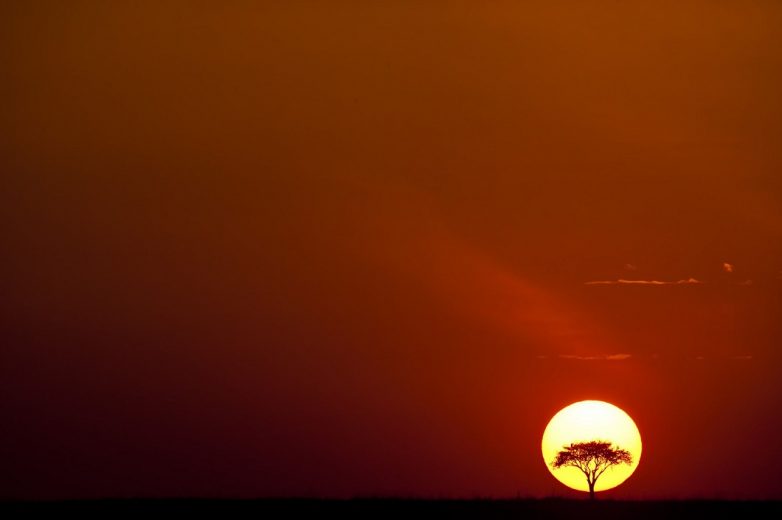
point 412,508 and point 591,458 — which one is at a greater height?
point 591,458

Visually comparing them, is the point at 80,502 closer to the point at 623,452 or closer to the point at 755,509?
the point at 623,452

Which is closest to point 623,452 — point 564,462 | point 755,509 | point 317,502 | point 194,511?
point 564,462

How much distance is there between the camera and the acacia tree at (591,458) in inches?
1283

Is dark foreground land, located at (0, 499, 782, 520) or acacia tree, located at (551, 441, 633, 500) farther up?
acacia tree, located at (551, 441, 633, 500)

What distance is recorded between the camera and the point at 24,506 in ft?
106

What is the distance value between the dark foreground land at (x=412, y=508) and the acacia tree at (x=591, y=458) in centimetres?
178

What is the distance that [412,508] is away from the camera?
1233 inches

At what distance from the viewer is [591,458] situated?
33500 millimetres

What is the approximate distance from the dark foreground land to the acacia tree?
1780 mm

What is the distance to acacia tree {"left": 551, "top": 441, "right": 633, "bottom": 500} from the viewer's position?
32594 millimetres

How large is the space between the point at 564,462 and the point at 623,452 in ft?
5.30

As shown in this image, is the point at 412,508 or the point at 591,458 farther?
the point at 591,458

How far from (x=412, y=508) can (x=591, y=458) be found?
5.51m

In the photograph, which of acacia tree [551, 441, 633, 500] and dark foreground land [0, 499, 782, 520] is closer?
dark foreground land [0, 499, 782, 520]
